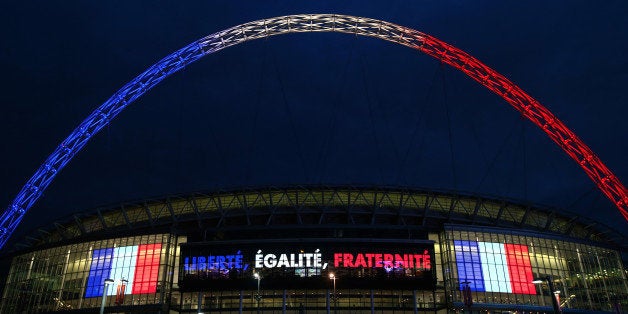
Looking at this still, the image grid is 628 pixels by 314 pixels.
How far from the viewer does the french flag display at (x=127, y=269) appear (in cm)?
6334

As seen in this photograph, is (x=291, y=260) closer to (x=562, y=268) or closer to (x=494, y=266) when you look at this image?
(x=494, y=266)

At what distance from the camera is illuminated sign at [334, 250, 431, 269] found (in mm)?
62406

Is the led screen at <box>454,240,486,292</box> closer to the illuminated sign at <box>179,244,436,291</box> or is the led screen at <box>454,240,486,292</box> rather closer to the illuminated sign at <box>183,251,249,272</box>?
the illuminated sign at <box>179,244,436,291</box>

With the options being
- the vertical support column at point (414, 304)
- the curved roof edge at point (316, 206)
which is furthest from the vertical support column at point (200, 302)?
the vertical support column at point (414, 304)

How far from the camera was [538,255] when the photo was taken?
216ft

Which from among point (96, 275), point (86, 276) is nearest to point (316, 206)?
point (96, 275)

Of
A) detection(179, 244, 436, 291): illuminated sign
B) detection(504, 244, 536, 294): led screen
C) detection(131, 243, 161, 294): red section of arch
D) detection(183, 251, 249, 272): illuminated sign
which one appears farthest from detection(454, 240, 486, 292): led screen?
detection(131, 243, 161, 294): red section of arch

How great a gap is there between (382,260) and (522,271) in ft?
64.1

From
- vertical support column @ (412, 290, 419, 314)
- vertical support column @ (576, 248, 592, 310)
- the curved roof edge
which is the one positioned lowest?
vertical support column @ (412, 290, 419, 314)

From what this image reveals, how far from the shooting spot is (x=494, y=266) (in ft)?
207

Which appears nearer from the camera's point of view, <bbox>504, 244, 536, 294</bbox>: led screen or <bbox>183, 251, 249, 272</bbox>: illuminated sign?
<bbox>504, 244, 536, 294</bbox>: led screen

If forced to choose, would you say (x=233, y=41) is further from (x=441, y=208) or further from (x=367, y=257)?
(x=441, y=208)

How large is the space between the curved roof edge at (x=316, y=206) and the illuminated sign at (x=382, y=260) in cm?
791

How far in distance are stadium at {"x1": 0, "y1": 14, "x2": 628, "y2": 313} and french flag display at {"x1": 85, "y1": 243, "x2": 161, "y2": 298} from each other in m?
0.17
